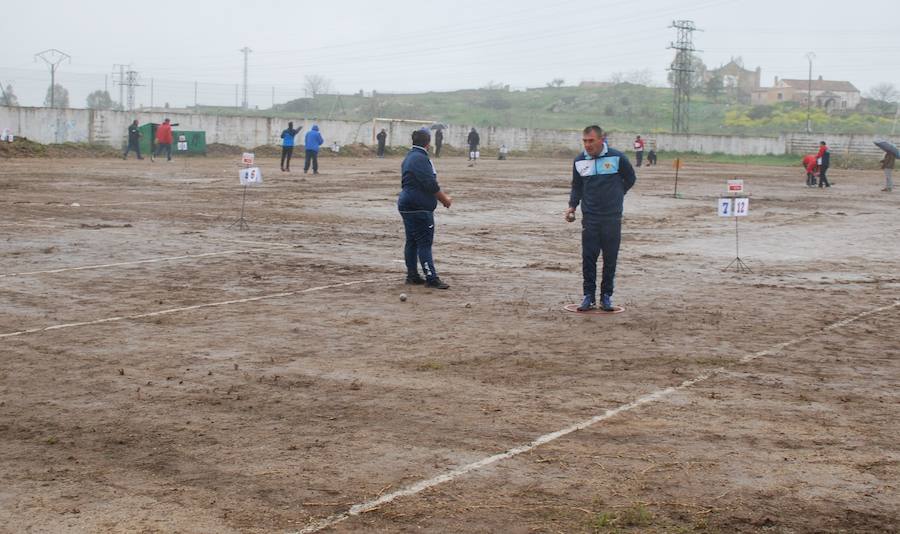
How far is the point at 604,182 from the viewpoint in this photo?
1230 centimetres

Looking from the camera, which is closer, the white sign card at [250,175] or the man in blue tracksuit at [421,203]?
the man in blue tracksuit at [421,203]

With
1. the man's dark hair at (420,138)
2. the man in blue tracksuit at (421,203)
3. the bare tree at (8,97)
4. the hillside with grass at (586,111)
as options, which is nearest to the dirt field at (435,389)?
the man in blue tracksuit at (421,203)

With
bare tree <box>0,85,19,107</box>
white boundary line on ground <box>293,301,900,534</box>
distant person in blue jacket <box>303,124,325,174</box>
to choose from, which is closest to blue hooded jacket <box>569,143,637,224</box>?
white boundary line on ground <box>293,301,900,534</box>

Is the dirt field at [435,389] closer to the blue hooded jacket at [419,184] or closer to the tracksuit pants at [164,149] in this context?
the blue hooded jacket at [419,184]

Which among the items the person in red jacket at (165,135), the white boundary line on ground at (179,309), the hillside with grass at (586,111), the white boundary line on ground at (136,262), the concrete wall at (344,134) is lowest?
the white boundary line on ground at (179,309)

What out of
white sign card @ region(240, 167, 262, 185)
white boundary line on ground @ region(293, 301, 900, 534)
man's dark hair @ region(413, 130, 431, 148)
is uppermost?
man's dark hair @ region(413, 130, 431, 148)

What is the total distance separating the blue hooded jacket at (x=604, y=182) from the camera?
12273 millimetres

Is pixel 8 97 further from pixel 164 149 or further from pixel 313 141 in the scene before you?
pixel 313 141

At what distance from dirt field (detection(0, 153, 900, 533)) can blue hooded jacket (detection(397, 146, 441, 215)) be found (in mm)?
1042

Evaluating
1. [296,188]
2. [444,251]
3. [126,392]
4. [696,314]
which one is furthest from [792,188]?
[126,392]

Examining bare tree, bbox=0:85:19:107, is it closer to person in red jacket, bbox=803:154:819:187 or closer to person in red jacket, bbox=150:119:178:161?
person in red jacket, bbox=150:119:178:161

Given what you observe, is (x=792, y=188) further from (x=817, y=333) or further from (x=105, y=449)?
(x=105, y=449)

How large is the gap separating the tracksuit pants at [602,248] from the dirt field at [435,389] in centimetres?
43

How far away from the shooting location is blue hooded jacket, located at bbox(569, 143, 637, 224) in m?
12.3
